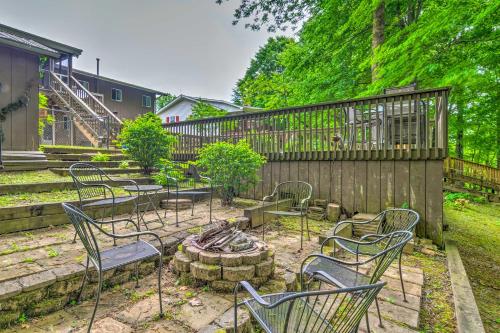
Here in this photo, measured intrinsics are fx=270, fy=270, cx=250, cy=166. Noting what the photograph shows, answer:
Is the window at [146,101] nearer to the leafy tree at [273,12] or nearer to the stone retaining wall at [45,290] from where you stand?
the leafy tree at [273,12]

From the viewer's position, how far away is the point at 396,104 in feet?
15.5

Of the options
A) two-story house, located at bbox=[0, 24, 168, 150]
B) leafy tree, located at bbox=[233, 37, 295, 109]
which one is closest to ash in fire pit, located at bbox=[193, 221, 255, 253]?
→ two-story house, located at bbox=[0, 24, 168, 150]

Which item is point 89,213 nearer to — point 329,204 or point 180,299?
point 180,299

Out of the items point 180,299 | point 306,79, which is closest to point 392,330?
point 180,299

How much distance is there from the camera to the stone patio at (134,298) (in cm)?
183

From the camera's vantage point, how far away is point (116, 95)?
17.5 m

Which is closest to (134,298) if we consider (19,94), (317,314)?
(317,314)

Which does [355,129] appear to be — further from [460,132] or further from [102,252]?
[460,132]

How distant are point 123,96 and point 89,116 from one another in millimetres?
7106

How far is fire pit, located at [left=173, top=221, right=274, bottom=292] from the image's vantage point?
2324 mm

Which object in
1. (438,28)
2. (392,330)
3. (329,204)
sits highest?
(438,28)

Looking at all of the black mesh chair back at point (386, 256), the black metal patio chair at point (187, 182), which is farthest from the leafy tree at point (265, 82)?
the black mesh chair back at point (386, 256)

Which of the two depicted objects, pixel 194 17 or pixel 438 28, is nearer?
pixel 438 28

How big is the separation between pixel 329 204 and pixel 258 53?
74.8 ft
